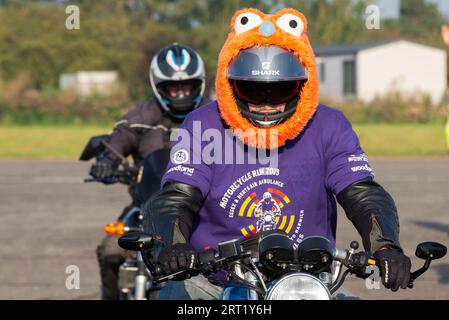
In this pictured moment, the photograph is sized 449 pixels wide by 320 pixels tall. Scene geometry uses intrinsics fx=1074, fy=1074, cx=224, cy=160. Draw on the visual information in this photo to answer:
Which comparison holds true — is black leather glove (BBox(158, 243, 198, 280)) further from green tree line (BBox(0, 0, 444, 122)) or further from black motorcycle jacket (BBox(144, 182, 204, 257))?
green tree line (BBox(0, 0, 444, 122))

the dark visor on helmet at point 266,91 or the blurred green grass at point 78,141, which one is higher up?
the dark visor on helmet at point 266,91

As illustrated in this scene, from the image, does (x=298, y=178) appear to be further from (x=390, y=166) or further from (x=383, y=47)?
(x=383, y=47)

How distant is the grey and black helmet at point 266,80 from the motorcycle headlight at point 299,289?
121 cm

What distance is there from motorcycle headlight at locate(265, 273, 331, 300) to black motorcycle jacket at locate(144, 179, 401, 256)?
2.46 feet

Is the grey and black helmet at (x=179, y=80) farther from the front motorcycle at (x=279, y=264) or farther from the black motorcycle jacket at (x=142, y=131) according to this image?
the front motorcycle at (x=279, y=264)

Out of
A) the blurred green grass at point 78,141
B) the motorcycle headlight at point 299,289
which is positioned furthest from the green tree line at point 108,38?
the motorcycle headlight at point 299,289

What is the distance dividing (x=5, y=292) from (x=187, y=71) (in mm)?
2823

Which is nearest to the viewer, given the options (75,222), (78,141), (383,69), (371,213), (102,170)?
(371,213)

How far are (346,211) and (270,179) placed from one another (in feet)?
1.20

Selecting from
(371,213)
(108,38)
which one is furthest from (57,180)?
(108,38)

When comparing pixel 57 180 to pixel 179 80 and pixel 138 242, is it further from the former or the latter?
pixel 138 242

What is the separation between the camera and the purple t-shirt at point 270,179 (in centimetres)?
457

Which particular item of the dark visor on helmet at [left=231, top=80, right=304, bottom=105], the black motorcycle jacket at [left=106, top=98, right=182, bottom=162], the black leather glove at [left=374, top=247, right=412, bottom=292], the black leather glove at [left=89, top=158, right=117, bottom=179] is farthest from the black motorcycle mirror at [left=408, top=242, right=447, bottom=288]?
the black motorcycle jacket at [left=106, top=98, right=182, bottom=162]

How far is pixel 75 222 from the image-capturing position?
580 inches
